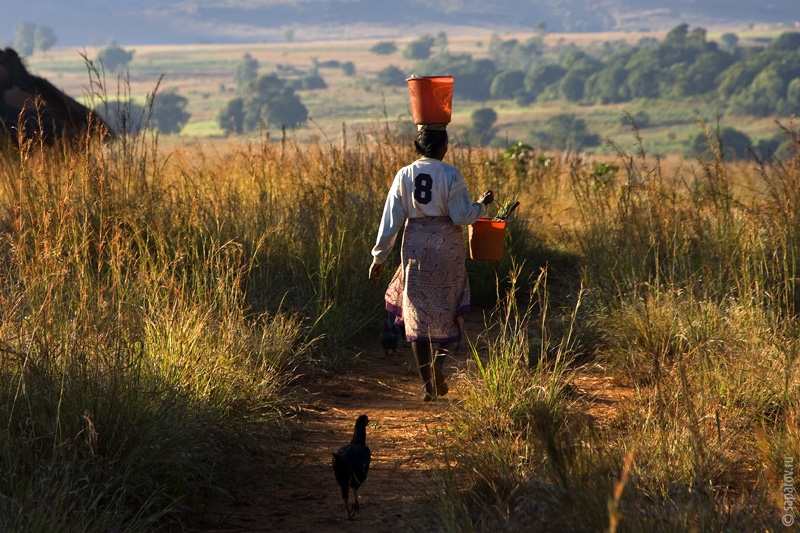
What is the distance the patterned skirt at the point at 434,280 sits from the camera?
4.78 meters

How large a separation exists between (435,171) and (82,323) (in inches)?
75.0

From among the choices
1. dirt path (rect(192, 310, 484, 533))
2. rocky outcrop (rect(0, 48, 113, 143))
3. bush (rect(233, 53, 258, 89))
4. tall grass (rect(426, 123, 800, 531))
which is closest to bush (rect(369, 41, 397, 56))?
bush (rect(233, 53, 258, 89))

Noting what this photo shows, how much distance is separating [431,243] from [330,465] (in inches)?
50.8

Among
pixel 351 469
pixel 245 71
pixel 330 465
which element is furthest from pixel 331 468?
pixel 245 71

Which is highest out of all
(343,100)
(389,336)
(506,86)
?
(506,86)

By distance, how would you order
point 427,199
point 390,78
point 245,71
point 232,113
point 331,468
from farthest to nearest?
point 245,71 < point 390,78 < point 232,113 < point 427,199 < point 331,468

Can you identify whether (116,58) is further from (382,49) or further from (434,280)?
(434,280)

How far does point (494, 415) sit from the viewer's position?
393 cm

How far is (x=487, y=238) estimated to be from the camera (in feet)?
15.8

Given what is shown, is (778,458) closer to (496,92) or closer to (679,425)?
(679,425)

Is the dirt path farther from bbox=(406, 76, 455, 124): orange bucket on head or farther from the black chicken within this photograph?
bbox=(406, 76, 455, 124): orange bucket on head

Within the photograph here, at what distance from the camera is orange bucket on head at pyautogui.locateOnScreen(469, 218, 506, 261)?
189 inches

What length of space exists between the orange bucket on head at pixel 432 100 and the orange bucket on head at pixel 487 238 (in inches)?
21.8

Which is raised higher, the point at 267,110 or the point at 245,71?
the point at 245,71
